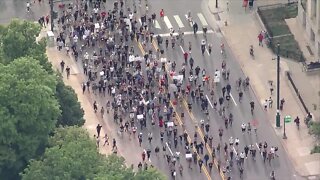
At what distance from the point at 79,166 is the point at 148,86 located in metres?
25.8

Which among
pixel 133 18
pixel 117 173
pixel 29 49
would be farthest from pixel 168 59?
pixel 117 173

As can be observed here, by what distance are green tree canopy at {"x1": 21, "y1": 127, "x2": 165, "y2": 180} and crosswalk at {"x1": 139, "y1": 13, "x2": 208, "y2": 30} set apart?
35671 millimetres

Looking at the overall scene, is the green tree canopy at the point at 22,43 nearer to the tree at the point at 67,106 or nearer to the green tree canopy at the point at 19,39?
the green tree canopy at the point at 19,39

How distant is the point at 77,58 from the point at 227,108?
17.6m

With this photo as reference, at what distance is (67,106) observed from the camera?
147250 mm

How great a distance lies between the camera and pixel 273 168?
147125 mm

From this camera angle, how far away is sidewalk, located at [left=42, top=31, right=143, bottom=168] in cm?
14988

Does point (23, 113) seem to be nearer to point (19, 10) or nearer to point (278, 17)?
point (19, 10)

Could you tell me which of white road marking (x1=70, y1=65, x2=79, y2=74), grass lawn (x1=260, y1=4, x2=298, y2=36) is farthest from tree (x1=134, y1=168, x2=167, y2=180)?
grass lawn (x1=260, y1=4, x2=298, y2=36)

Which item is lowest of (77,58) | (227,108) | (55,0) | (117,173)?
(117,173)

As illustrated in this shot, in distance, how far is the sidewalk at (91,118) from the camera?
14988 centimetres

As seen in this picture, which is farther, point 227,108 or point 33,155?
point 227,108

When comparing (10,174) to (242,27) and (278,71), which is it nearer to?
(278,71)

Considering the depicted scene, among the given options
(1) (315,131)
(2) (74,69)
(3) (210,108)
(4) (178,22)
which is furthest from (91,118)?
(1) (315,131)
